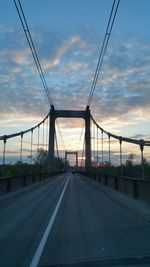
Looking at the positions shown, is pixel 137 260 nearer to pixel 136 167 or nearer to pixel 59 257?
pixel 59 257

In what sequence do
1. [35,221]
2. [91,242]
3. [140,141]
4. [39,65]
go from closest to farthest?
[91,242] → [35,221] → [140,141] → [39,65]

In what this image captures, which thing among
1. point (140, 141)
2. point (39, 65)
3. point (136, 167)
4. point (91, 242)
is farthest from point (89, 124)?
point (91, 242)

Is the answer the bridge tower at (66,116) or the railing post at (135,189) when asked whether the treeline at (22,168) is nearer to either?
the bridge tower at (66,116)

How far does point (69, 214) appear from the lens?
11617mm

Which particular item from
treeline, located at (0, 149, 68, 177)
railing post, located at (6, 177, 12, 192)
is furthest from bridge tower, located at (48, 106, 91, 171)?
railing post, located at (6, 177, 12, 192)

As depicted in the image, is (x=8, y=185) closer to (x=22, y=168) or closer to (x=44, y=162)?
(x=22, y=168)

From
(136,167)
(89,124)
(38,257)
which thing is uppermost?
(89,124)

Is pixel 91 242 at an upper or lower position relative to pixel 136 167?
lower

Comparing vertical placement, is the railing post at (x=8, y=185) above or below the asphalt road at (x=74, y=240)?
above

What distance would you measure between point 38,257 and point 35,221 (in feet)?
13.8

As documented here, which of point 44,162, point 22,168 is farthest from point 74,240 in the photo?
point 44,162

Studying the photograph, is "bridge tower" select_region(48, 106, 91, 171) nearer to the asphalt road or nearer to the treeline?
the treeline

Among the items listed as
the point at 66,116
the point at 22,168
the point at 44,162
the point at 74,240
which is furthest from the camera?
the point at 44,162

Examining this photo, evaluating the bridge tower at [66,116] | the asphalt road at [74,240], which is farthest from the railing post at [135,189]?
the bridge tower at [66,116]
